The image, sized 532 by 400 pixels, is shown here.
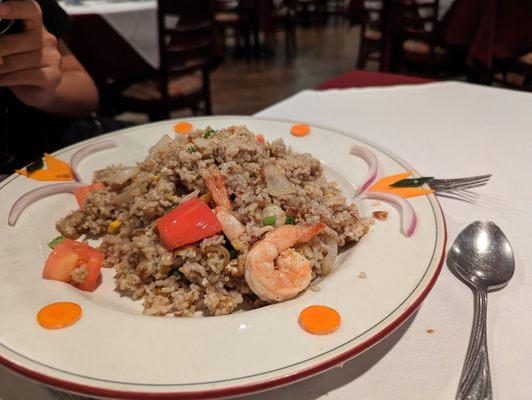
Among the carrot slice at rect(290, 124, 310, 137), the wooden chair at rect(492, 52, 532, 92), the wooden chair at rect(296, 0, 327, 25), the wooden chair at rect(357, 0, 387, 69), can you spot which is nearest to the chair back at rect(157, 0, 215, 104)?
the wooden chair at rect(357, 0, 387, 69)

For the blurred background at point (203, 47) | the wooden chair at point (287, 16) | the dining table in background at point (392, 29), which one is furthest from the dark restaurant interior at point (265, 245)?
the wooden chair at point (287, 16)

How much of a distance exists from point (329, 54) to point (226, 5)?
2230 mm

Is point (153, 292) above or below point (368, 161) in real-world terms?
below

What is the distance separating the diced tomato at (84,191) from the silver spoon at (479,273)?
3.23 feet

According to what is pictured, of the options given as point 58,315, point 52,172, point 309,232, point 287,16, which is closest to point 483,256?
point 309,232

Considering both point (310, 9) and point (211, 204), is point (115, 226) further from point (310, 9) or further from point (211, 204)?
point (310, 9)

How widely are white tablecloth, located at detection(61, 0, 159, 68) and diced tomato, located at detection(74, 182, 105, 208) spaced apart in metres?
2.52

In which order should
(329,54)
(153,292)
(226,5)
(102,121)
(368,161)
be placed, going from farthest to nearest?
(329,54)
(226,5)
(102,121)
(368,161)
(153,292)

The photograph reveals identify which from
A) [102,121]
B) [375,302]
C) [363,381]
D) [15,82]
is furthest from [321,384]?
[102,121]

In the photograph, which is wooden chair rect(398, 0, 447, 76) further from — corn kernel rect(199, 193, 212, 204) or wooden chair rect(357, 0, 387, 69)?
corn kernel rect(199, 193, 212, 204)

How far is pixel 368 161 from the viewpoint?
1354 mm

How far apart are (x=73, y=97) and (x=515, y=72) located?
11.6 ft

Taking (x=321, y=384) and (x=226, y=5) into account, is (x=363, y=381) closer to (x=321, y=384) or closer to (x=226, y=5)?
(x=321, y=384)

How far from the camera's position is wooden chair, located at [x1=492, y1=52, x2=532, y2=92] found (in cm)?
358
